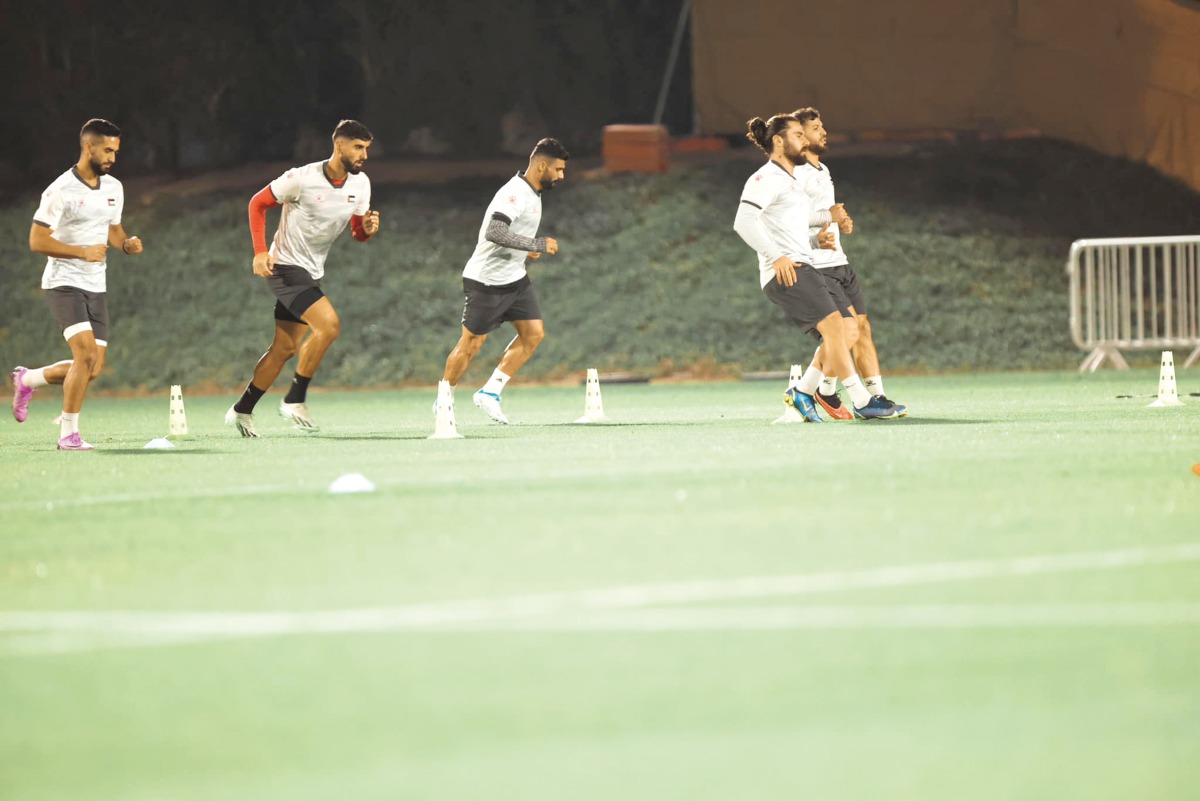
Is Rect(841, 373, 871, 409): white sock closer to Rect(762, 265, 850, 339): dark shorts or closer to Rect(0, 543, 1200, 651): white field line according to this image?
Rect(762, 265, 850, 339): dark shorts

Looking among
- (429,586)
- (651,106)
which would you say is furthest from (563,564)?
(651,106)

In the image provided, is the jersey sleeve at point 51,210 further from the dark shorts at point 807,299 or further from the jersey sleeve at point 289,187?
the dark shorts at point 807,299

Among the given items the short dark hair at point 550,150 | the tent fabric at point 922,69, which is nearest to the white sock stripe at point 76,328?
the short dark hair at point 550,150

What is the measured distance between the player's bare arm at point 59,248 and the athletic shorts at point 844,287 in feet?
17.6

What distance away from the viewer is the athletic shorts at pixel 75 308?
13633 mm

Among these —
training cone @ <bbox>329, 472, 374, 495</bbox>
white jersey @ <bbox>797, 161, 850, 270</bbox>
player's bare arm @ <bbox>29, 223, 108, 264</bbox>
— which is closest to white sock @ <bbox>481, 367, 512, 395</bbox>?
white jersey @ <bbox>797, 161, 850, 270</bbox>

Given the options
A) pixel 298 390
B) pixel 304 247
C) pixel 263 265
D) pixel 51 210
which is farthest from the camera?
pixel 298 390

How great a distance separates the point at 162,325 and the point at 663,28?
10818 mm

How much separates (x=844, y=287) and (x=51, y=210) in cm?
601

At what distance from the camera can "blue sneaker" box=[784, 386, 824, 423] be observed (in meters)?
15.2

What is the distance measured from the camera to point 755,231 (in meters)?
14.7

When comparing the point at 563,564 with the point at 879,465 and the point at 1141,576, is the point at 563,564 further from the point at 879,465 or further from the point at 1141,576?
the point at 879,465

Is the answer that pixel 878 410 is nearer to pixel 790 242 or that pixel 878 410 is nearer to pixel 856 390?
pixel 856 390

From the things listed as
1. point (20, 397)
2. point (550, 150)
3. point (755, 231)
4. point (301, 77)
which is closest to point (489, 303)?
point (550, 150)
